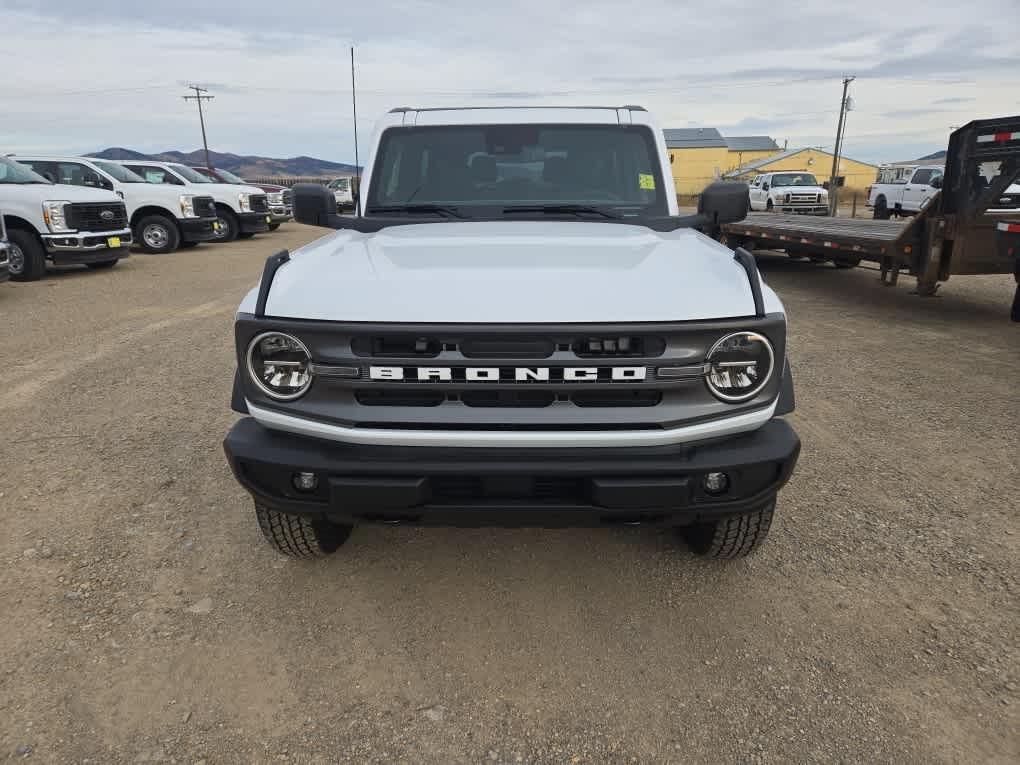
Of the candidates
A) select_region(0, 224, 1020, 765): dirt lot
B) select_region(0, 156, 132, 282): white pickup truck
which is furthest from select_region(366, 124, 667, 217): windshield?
select_region(0, 156, 132, 282): white pickup truck

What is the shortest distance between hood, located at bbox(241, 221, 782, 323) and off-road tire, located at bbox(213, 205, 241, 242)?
52.0ft

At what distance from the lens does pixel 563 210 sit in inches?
135

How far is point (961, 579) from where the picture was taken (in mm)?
2947

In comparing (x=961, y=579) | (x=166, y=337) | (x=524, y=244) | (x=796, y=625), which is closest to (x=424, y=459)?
(x=524, y=244)

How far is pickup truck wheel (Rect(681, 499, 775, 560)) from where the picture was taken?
2752mm

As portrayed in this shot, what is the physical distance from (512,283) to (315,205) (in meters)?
1.59

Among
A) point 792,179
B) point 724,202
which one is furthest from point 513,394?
point 792,179

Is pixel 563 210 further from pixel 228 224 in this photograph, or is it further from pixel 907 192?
pixel 907 192

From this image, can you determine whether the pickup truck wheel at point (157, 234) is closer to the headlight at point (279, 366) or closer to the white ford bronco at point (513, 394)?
the white ford bronco at point (513, 394)

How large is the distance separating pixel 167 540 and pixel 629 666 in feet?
7.25

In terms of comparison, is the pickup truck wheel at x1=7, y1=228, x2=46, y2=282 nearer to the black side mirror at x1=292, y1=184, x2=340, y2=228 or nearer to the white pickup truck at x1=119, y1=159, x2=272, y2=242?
the white pickup truck at x1=119, y1=159, x2=272, y2=242

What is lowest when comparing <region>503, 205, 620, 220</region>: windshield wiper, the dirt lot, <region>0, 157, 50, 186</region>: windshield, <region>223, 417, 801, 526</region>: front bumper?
the dirt lot

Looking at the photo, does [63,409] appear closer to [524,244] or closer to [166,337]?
[166,337]

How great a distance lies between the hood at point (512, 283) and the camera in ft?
7.19
